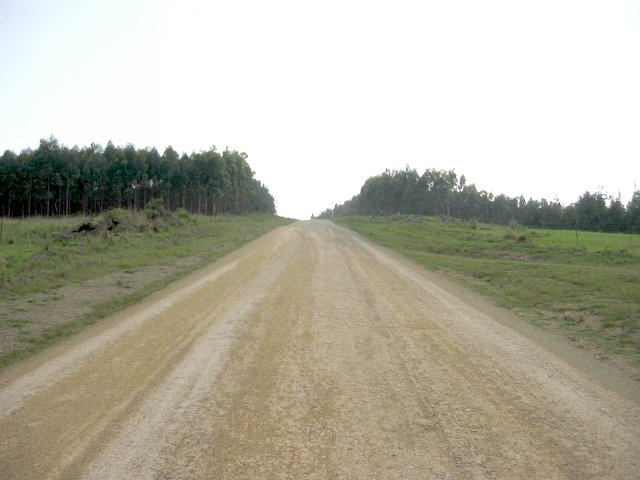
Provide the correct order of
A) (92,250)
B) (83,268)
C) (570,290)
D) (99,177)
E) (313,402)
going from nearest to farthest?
(313,402) < (570,290) < (83,268) < (92,250) < (99,177)

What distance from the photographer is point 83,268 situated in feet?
47.8

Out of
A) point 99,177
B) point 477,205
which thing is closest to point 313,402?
point 99,177

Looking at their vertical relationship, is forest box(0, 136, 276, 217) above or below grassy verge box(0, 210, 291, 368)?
above

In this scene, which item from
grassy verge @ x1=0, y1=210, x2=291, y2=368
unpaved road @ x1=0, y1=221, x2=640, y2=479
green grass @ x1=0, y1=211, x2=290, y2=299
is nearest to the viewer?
unpaved road @ x1=0, y1=221, x2=640, y2=479

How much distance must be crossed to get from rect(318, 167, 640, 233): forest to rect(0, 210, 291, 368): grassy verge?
75636 mm

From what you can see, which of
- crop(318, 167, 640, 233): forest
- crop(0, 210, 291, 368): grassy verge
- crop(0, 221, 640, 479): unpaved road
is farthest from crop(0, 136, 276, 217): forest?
crop(0, 221, 640, 479): unpaved road

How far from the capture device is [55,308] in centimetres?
952

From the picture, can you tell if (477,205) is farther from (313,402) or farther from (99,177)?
(313,402)

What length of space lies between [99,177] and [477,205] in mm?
89768

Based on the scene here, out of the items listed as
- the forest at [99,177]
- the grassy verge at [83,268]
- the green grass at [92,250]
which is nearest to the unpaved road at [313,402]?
the grassy verge at [83,268]

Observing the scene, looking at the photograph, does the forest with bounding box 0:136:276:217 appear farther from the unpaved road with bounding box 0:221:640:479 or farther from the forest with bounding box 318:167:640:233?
the unpaved road with bounding box 0:221:640:479

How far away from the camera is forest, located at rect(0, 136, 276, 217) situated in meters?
60.0

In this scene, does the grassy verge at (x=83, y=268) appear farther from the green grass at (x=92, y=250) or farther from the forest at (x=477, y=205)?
the forest at (x=477, y=205)

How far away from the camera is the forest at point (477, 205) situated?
89.9m
